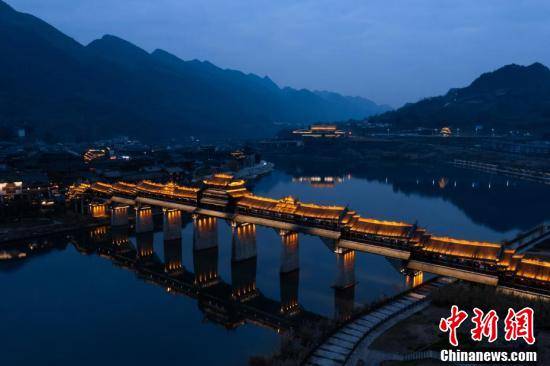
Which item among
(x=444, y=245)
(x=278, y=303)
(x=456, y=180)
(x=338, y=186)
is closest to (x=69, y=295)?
(x=278, y=303)

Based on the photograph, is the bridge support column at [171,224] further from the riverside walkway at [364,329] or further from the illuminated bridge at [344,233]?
the riverside walkway at [364,329]

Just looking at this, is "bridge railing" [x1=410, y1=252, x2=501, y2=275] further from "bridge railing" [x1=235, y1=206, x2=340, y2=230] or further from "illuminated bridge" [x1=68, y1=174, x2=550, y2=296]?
"bridge railing" [x1=235, y1=206, x2=340, y2=230]

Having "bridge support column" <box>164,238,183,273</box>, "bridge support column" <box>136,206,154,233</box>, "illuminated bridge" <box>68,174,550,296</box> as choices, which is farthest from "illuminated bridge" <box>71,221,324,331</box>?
"illuminated bridge" <box>68,174,550,296</box>

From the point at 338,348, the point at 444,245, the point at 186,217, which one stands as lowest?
A: the point at 186,217

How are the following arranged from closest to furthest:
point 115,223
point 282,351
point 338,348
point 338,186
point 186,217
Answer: point 338,348 → point 282,351 → point 115,223 → point 186,217 → point 338,186

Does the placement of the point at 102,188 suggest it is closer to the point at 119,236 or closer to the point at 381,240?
the point at 119,236

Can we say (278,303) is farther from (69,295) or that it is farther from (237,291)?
(69,295)
